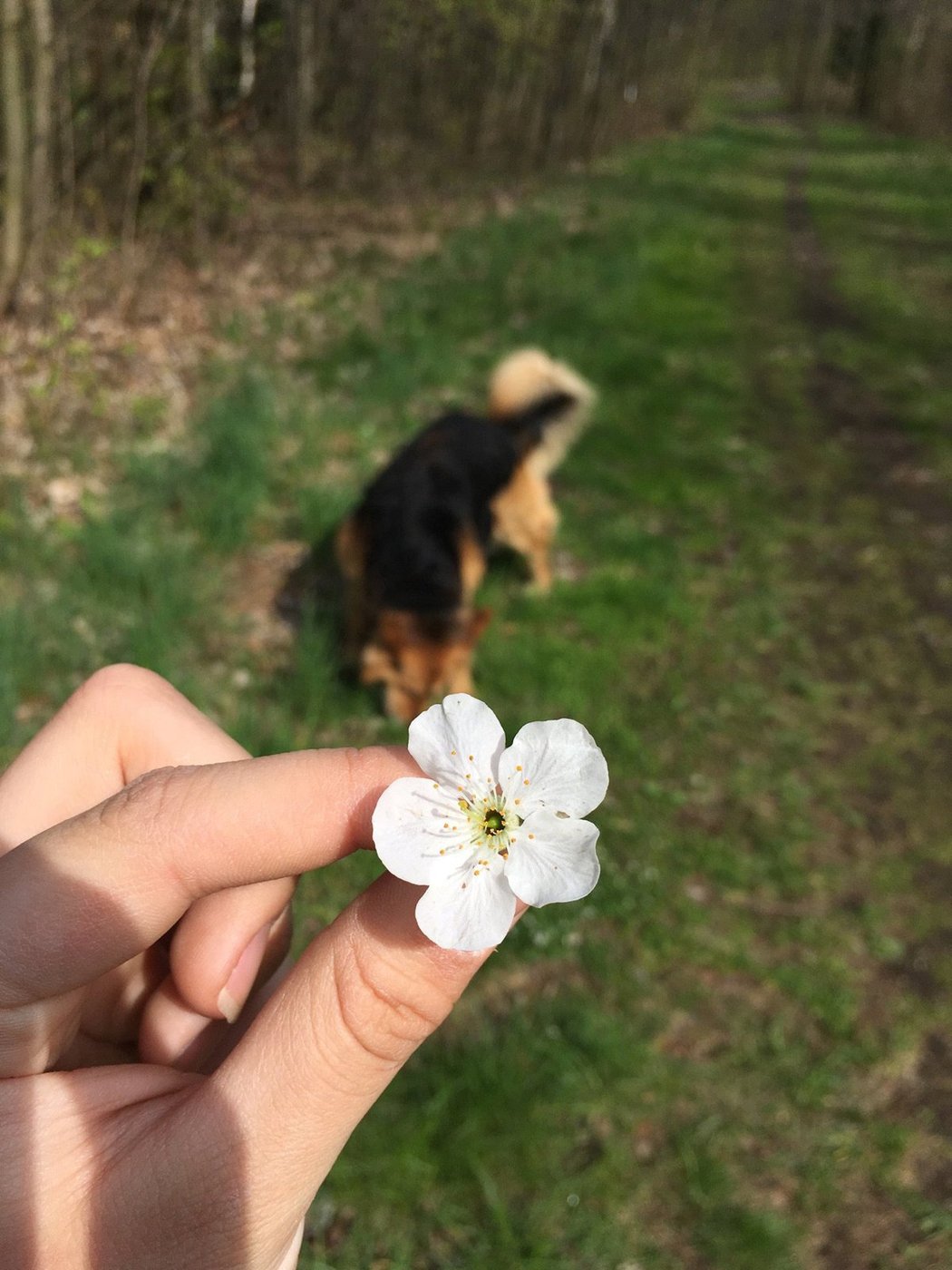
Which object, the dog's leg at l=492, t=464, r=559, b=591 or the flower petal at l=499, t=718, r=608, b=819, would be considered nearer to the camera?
the flower petal at l=499, t=718, r=608, b=819

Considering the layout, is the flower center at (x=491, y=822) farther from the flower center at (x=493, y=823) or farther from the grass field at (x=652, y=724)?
the grass field at (x=652, y=724)

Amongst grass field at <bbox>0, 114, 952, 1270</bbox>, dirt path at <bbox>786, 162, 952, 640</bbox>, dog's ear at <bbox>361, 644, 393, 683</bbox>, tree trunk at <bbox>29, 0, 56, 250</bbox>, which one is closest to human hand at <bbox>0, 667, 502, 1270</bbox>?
grass field at <bbox>0, 114, 952, 1270</bbox>

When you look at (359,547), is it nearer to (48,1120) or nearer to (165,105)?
(48,1120)

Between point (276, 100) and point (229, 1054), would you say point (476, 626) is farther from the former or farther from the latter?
point (276, 100)

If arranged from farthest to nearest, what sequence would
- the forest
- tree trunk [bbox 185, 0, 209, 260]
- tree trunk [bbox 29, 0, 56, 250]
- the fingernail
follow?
tree trunk [bbox 185, 0, 209, 260], the forest, tree trunk [bbox 29, 0, 56, 250], the fingernail

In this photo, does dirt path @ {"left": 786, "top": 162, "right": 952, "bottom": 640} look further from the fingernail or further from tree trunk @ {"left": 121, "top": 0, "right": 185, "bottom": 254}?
tree trunk @ {"left": 121, "top": 0, "right": 185, "bottom": 254}

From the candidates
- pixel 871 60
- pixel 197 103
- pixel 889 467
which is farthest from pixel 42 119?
pixel 871 60

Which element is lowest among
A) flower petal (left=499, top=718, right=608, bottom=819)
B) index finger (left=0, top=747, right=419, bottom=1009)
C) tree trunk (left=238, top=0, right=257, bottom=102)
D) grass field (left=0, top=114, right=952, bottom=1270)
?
grass field (left=0, top=114, right=952, bottom=1270)

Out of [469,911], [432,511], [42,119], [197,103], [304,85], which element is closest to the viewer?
[469,911]
